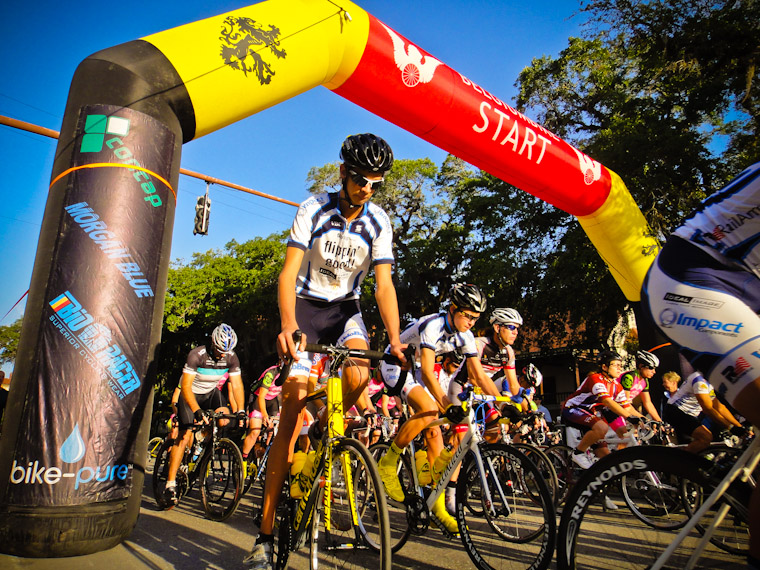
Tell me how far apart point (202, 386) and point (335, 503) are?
4691 millimetres

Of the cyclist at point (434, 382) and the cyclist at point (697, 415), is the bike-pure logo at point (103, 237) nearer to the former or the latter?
the cyclist at point (434, 382)

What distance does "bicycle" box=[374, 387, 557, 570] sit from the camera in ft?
10.5

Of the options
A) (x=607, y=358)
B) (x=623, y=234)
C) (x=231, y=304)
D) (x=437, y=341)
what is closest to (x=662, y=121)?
(x=623, y=234)

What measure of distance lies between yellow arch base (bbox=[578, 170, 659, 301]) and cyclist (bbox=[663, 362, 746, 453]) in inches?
128

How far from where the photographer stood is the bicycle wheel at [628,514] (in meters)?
1.95

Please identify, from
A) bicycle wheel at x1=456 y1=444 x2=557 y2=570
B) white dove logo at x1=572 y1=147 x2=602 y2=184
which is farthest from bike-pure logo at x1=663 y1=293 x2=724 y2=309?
white dove logo at x1=572 y1=147 x2=602 y2=184

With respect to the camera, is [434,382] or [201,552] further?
[434,382]

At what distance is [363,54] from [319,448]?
18.8ft

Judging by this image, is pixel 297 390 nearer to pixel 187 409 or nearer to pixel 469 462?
pixel 469 462

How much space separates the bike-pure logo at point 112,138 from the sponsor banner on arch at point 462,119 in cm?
352

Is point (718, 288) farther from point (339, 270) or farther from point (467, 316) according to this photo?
point (467, 316)

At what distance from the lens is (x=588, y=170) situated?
883 cm

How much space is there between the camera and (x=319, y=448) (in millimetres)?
2873

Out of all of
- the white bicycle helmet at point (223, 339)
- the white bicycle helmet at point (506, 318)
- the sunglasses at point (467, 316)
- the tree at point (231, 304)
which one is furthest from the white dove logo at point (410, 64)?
the tree at point (231, 304)
